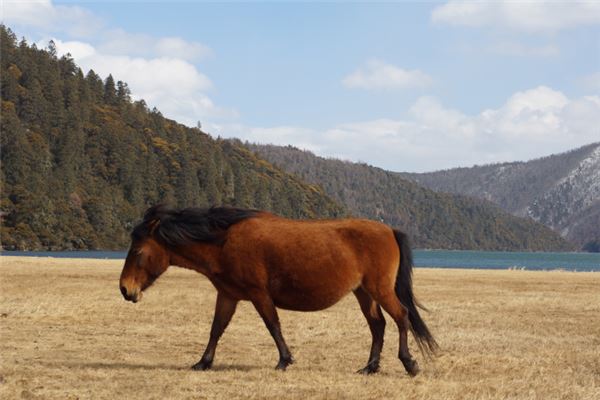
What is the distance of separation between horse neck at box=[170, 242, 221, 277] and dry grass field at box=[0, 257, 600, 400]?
1622 mm

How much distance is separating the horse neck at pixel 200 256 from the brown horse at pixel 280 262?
0.02 m

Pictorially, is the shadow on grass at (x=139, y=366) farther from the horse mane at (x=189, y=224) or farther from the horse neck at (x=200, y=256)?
the horse mane at (x=189, y=224)

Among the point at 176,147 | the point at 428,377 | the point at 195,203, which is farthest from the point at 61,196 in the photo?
the point at 428,377

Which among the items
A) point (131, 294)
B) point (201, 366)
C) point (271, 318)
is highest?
point (131, 294)

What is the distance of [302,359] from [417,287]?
828 inches

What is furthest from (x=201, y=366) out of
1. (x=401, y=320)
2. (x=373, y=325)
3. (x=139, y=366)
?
(x=401, y=320)

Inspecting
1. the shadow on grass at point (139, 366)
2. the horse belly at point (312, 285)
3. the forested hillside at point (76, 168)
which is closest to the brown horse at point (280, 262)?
the horse belly at point (312, 285)

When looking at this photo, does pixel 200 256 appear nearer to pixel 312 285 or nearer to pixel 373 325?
pixel 312 285

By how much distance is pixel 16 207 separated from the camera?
131500mm

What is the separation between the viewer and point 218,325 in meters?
12.3

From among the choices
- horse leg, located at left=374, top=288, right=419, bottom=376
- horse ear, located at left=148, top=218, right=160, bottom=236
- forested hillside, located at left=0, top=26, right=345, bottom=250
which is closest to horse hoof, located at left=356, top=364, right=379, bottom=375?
horse leg, located at left=374, top=288, right=419, bottom=376

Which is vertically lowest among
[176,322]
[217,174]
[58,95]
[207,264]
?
[176,322]

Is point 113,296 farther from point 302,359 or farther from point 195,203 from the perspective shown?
point 195,203

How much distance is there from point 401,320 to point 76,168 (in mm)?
158963
